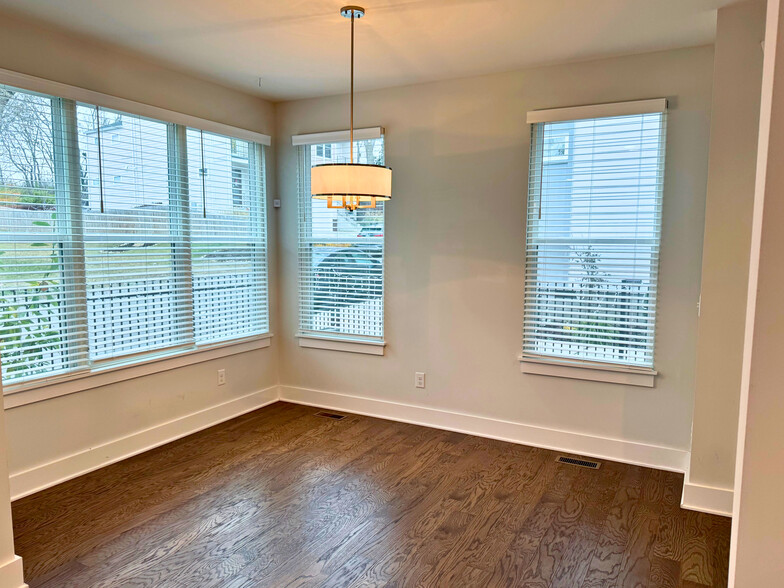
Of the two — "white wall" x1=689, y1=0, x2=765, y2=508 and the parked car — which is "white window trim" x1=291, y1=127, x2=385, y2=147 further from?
"white wall" x1=689, y1=0, x2=765, y2=508

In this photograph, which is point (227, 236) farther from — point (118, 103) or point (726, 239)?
point (726, 239)

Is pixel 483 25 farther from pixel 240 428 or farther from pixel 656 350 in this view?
pixel 240 428

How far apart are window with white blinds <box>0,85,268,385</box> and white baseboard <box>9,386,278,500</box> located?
0.53 meters

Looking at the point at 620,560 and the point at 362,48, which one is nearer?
the point at 620,560

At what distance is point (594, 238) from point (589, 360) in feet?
2.65

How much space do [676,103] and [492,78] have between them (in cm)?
119

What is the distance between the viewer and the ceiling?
2625 mm

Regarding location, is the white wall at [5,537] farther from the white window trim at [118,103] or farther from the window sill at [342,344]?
the window sill at [342,344]

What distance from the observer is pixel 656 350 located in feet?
11.0

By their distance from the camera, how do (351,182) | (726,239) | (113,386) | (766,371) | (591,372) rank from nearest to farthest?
1. (766,371)
2. (351,182)
3. (726,239)
4. (113,386)
5. (591,372)

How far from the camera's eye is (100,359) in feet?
10.8

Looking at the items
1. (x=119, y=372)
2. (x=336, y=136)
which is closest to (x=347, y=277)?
(x=336, y=136)

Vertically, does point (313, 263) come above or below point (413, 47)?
below

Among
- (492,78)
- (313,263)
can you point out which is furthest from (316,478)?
(492,78)
